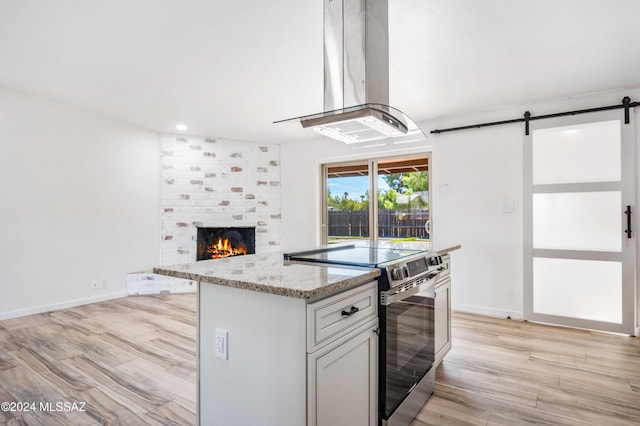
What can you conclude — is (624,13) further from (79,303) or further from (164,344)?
(79,303)

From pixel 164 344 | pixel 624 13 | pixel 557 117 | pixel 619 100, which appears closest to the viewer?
pixel 624 13

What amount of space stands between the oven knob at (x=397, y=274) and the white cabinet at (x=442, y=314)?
75 cm

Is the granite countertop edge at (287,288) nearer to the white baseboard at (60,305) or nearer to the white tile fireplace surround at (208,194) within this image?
the white baseboard at (60,305)

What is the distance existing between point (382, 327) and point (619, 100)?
3.72m

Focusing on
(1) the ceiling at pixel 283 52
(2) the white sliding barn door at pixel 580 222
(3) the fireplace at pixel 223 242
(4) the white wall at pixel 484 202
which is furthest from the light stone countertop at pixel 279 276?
(3) the fireplace at pixel 223 242

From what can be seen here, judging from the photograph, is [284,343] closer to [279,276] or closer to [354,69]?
[279,276]

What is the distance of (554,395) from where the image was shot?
7.63 ft

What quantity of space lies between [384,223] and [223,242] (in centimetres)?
265

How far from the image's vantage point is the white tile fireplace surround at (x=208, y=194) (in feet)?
17.4

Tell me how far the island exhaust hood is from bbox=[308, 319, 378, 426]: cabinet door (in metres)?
1.17

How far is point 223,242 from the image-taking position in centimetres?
566

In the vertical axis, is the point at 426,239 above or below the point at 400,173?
below

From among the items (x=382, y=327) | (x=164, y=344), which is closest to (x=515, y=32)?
(x=382, y=327)

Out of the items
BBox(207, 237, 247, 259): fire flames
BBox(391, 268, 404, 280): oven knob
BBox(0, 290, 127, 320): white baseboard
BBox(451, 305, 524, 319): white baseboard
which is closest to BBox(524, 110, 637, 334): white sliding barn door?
BBox(451, 305, 524, 319): white baseboard
